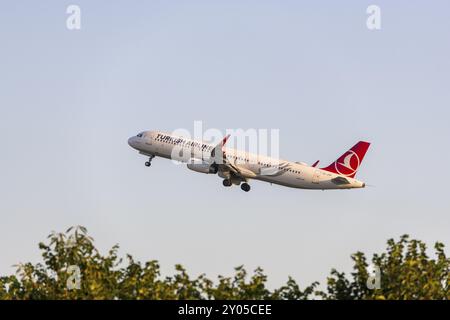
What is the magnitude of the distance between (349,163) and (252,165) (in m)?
13.1

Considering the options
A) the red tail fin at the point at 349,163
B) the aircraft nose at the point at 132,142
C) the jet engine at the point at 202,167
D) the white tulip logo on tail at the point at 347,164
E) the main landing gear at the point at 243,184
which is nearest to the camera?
the white tulip logo on tail at the point at 347,164

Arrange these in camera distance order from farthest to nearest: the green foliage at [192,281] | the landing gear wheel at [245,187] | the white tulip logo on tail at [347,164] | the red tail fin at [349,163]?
the landing gear wheel at [245,187] → the red tail fin at [349,163] → the white tulip logo on tail at [347,164] → the green foliage at [192,281]

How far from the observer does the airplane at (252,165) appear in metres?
145

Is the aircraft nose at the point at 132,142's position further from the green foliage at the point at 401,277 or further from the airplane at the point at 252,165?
the green foliage at the point at 401,277

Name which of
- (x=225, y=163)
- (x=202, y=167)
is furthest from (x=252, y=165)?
(x=202, y=167)

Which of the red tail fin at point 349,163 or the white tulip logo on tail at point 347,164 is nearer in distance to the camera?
the white tulip logo on tail at point 347,164

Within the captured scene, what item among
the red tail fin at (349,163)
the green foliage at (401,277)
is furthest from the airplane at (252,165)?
the green foliage at (401,277)

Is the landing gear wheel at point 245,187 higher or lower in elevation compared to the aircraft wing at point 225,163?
lower

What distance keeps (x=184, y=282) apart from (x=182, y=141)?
76.0 metres

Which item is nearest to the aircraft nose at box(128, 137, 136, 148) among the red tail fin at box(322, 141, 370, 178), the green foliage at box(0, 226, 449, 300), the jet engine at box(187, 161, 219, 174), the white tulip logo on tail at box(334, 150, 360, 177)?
the jet engine at box(187, 161, 219, 174)

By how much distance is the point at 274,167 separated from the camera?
147m

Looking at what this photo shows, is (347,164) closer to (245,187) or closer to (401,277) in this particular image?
(245,187)

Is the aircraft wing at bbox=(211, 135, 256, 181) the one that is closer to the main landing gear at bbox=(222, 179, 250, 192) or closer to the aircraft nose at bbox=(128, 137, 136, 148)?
the main landing gear at bbox=(222, 179, 250, 192)
